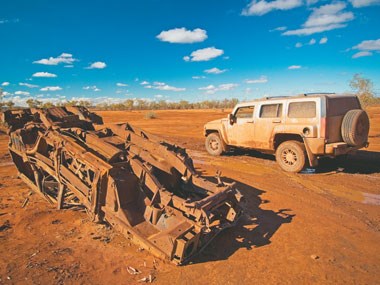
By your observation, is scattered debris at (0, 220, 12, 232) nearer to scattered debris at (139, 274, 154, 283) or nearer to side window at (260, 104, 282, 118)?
scattered debris at (139, 274, 154, 283)

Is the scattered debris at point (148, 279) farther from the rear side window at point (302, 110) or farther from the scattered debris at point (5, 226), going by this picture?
the rear side window at point (302, 110)

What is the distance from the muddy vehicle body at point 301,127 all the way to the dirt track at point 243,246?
131 cm

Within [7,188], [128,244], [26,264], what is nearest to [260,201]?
[128,244]

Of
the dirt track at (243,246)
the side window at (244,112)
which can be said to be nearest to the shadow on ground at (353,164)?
the dirt track at (243,246)

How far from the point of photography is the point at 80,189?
4.25 meters

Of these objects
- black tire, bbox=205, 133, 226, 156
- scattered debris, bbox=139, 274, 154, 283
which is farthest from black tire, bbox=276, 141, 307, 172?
scattered debris, bbox=139, 274, 154, 283

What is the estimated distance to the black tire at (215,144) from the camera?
10016 mm

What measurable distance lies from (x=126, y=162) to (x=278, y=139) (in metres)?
5.51

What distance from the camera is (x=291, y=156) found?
7.73 metres

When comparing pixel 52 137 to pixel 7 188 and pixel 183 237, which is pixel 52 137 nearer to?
pixel 7 188

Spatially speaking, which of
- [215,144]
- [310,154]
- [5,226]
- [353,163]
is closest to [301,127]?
[310,154]

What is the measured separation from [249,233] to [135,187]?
6.23ft

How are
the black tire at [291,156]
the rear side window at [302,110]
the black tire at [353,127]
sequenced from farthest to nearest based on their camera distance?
1. the black tire at [291,156]
2. the rear side window at [302,110]
3. the black tire at [353,127]

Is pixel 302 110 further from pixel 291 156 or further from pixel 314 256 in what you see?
pixel 314 256
